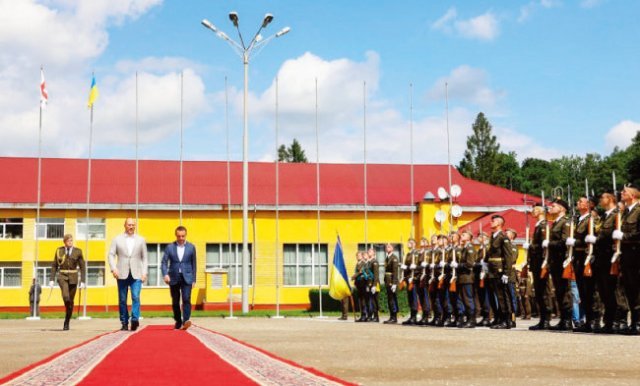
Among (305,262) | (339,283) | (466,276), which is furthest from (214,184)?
(466,276)

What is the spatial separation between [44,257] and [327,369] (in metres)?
36.9

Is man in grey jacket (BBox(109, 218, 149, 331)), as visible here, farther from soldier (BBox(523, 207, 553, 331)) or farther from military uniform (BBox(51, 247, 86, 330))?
soldier (BBox(523, 207, 553, 331))

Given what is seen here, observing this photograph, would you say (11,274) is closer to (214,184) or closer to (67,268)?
(214,184)

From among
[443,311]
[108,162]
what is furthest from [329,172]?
[443,311]

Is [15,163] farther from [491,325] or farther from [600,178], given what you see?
[600,178]

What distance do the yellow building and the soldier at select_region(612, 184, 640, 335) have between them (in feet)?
90.7

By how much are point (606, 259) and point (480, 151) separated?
77.1m

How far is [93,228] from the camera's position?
4256cm

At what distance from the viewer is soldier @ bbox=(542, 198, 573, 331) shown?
14.7 m

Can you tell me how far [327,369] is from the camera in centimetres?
768

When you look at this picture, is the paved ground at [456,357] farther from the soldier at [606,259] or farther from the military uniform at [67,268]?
the military uniform at [67,268]

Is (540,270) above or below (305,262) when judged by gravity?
below

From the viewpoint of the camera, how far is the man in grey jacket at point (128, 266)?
48.7 ft

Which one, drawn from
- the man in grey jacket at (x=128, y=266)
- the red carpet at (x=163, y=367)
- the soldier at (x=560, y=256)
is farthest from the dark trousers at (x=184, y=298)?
the soldier at (x=560, y=256)
